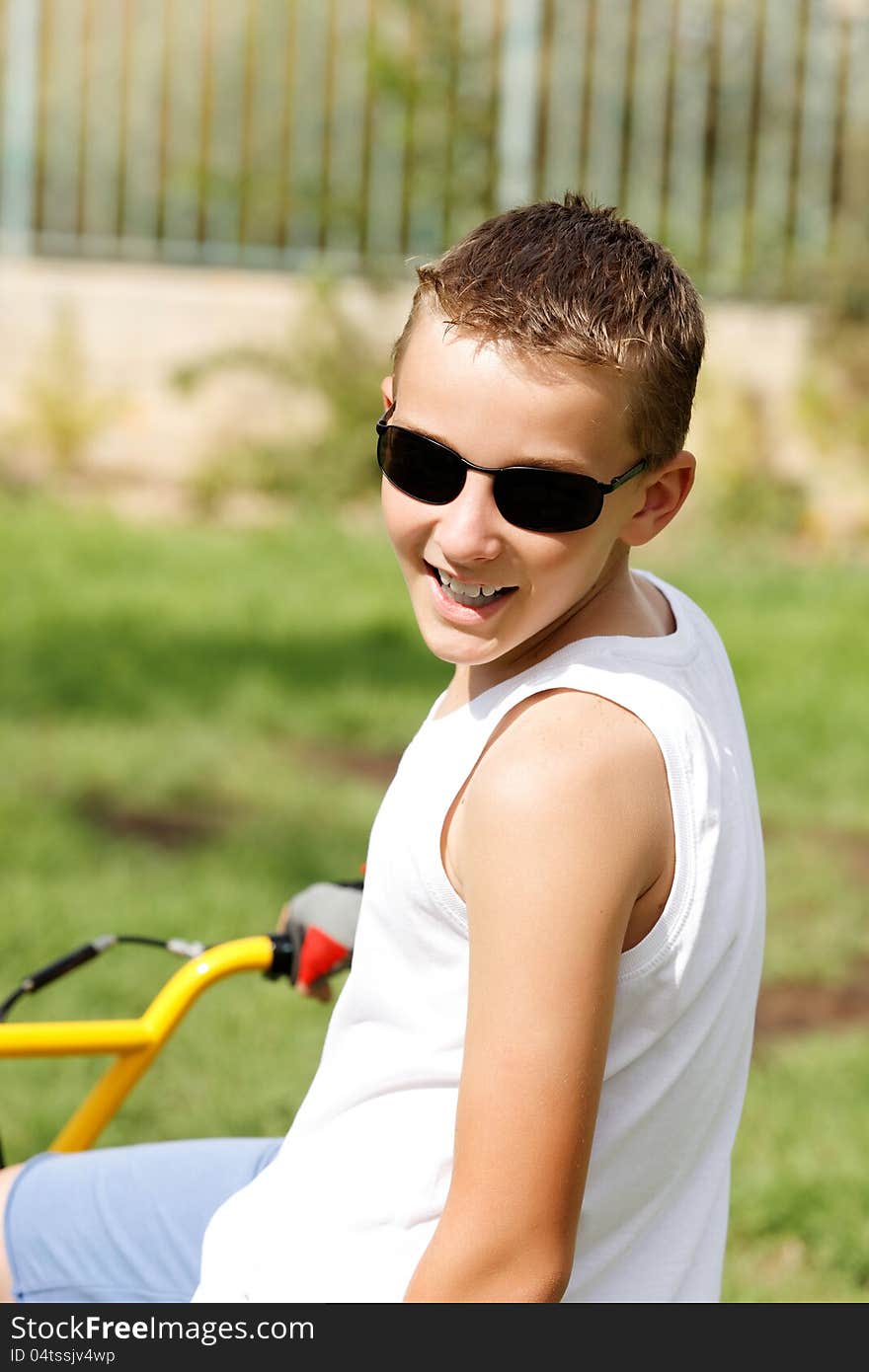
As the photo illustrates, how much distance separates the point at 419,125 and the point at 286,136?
79cm

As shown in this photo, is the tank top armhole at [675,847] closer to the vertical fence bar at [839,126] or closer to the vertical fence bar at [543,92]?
the vertical fence bar at [543,92]

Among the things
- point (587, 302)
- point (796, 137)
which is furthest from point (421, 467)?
point (796, 137)

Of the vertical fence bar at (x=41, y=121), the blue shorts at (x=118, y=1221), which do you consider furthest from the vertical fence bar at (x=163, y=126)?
the blue shorts at (x=118, y=1221)

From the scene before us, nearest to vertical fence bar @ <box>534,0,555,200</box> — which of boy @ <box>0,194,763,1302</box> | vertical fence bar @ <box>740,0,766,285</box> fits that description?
vertical fence bar @ <box>740,0,766,285</box>

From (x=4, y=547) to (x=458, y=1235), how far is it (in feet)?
22.7

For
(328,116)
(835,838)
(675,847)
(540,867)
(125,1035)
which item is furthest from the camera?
(328,116)

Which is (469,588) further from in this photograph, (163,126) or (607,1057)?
(163,126)

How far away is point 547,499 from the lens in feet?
4.16

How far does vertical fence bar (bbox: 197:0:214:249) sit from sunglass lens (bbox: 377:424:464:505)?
349 inches

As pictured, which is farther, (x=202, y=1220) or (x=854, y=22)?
(x=854, y=22)
